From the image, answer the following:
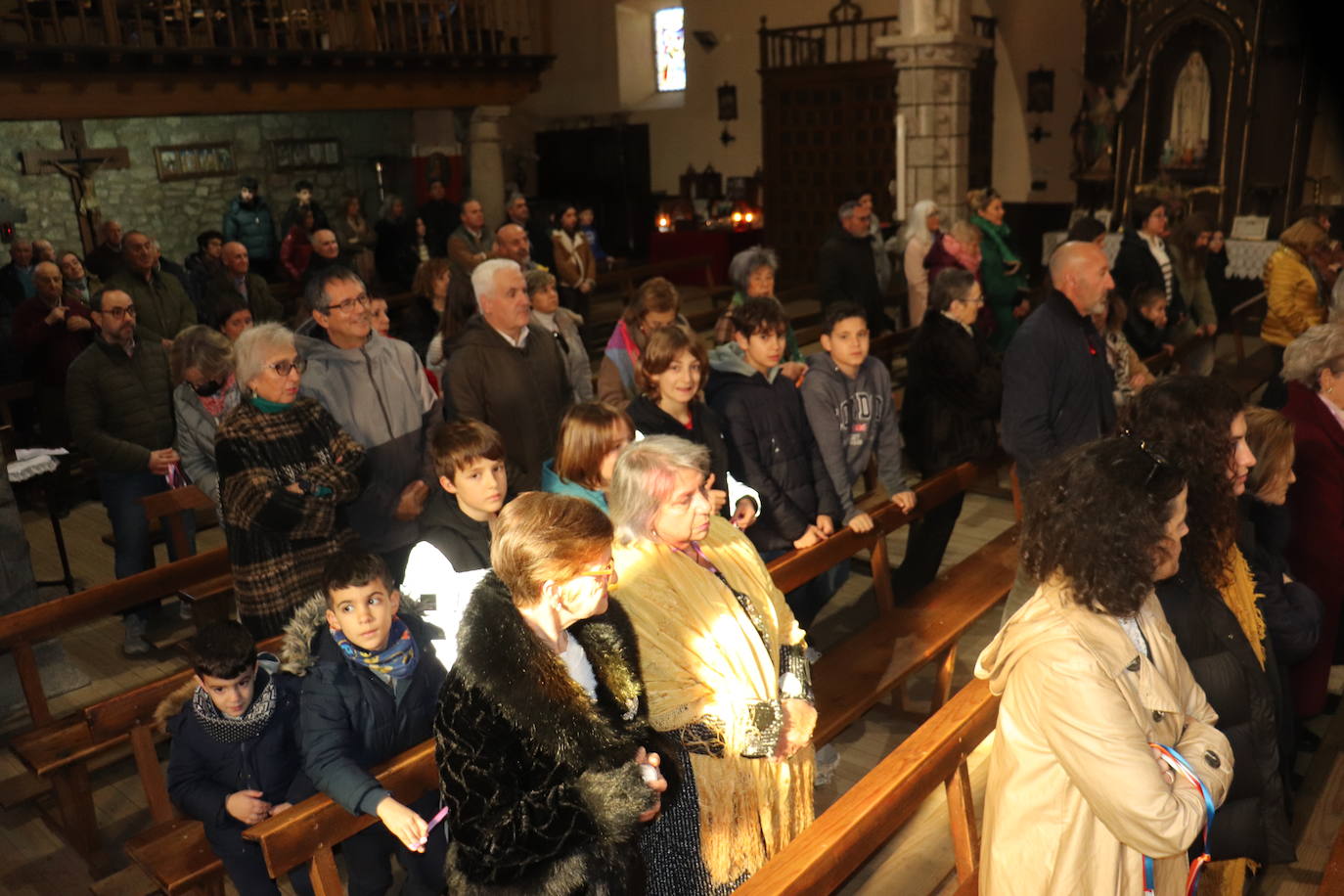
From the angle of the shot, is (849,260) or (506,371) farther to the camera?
(849,260)

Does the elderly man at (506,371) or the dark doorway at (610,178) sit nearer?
the elderly man at (506,371)

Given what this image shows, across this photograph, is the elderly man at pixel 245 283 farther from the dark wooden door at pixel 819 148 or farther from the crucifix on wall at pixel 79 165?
the dark wooden door at pixel 819 148

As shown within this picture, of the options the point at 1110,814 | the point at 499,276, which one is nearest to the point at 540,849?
the point at 1110,814

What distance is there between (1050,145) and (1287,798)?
494 inches

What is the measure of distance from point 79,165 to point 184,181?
1.57 m

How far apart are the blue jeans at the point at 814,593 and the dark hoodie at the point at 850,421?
0.21m

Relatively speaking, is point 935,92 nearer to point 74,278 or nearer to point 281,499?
point 74,278

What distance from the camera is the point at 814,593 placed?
429 centimetres

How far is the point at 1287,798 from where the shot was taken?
329 centimetres

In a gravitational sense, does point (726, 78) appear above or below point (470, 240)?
above

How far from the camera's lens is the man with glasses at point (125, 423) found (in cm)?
485

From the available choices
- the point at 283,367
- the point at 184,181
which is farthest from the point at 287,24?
the point at 283,367

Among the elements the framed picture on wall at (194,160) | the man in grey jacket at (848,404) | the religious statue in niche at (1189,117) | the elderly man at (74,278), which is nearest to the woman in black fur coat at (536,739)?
the man in grey jacket at (848,404)

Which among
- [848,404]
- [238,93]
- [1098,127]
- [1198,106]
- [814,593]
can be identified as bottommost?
[814,593]
